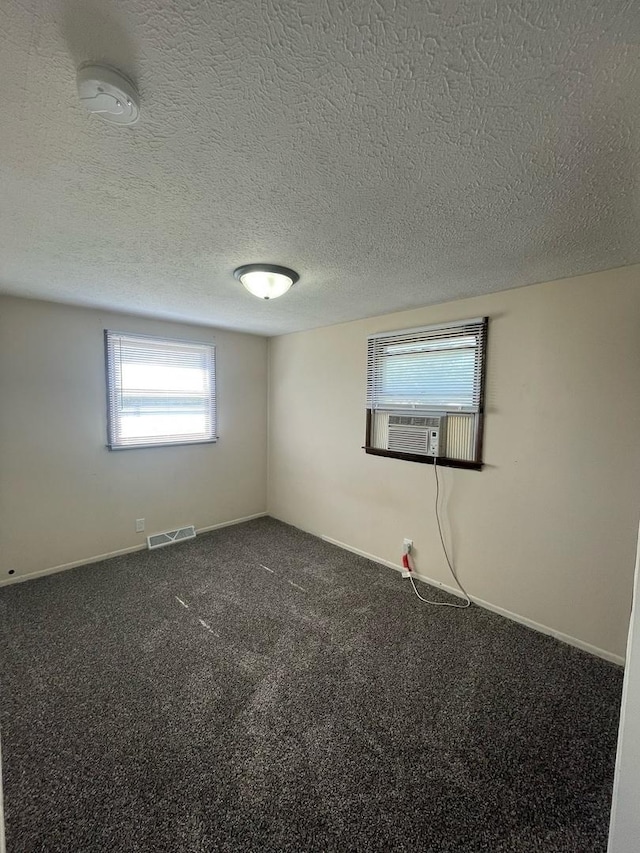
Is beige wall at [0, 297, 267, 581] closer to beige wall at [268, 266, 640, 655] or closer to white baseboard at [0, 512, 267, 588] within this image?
white baseboard at [0, 512, 267, 588]

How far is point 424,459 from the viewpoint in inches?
114

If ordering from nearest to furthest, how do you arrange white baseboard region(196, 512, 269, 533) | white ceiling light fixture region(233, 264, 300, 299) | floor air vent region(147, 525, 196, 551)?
white ceiling light fixture region(233, 264, 300, 299)
floor air vent region(147, 525, 196, 551)
white baseboard region(196, 512, 269, 533)

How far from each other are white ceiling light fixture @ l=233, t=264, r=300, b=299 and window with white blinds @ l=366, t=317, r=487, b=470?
1.26 metres

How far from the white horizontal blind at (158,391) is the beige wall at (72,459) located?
0.33 feet

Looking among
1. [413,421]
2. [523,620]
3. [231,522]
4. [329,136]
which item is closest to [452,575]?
[523,620]

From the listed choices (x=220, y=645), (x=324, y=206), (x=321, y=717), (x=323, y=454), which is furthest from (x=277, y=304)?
(x=321, y=717)

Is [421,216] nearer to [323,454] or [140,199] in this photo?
[140,199]

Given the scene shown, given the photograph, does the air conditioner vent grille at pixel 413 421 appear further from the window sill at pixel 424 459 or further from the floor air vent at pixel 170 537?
the floor air vent at pixel 170 537

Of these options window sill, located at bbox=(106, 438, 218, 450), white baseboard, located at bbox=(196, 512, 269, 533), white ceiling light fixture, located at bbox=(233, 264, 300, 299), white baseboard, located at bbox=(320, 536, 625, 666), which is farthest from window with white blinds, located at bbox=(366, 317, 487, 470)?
white baseboard, located at bbox=(196, 512, 269, 533)

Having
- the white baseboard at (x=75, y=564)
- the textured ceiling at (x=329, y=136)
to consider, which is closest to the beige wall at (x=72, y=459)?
the white baseboard at (x=75, y=564)

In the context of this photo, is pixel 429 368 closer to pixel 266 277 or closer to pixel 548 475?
pixel 548 475

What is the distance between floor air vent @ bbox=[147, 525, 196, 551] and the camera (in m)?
3.52

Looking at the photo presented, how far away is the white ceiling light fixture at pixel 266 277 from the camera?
202cm

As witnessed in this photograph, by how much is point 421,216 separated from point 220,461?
3351mm
